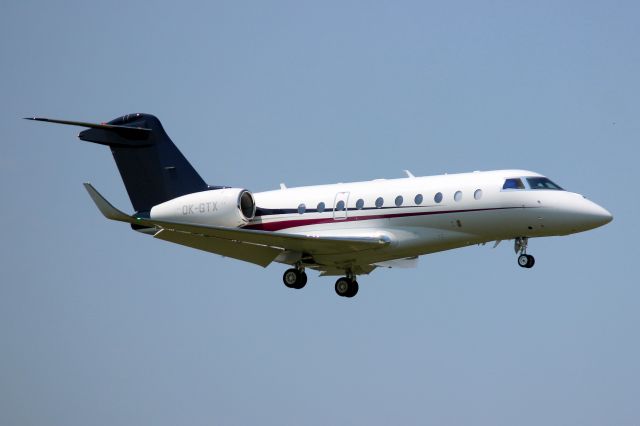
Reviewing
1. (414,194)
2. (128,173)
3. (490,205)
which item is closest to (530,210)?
(490,205)

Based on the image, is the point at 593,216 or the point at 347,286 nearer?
the point at 593,216

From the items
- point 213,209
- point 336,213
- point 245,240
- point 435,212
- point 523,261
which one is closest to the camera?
point 523,261

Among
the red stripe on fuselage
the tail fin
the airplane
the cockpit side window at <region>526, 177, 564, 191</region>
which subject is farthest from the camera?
the tail fin

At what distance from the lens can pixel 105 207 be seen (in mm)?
28719

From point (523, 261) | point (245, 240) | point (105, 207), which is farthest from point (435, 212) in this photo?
point (105, 207)

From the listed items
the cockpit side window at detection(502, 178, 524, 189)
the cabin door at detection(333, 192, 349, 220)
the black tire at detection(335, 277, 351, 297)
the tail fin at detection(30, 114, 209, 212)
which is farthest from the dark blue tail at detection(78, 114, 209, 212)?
the cockpit side window at detection(502, 178, 524, 189)

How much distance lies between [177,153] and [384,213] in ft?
24.0

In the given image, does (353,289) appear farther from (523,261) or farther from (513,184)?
(513,184)

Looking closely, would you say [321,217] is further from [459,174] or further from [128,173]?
[128,173]

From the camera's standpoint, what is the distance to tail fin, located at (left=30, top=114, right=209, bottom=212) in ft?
111

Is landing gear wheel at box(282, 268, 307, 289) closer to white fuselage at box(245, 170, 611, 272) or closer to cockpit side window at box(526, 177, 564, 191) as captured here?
white fuselage at box(245, 170, 611, 272)

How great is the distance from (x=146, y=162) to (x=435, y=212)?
915 cm

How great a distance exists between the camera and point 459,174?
1156 inches

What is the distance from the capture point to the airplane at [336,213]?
28344 mm
